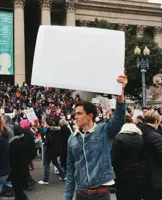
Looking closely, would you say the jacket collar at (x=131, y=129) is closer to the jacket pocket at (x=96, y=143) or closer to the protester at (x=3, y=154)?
the jacket pocket at (x=96, y=143)

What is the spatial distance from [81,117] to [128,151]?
161 cm

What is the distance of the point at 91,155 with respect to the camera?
11.6ft

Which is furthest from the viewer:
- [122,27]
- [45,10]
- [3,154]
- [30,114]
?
[122,27]

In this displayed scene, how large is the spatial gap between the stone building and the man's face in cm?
3789

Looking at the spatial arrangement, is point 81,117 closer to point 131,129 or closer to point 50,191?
point 131,129

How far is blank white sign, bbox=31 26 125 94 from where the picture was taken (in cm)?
333

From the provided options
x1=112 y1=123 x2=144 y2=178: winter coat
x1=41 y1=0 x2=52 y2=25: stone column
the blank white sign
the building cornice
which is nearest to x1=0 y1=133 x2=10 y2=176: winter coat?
x1=112 y1=123 x2=144 y2=178: winter coat

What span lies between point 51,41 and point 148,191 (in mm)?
2501

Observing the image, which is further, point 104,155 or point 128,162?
point 128,162

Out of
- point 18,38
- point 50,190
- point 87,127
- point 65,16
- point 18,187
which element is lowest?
point 50,190

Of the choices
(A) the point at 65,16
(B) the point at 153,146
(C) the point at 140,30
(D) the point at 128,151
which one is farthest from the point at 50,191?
(C) the point at 140,30

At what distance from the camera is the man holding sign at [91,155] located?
11.5 ft

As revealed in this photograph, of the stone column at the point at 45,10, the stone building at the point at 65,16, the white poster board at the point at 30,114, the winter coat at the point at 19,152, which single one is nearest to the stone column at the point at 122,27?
the stone building at the point at 65,16

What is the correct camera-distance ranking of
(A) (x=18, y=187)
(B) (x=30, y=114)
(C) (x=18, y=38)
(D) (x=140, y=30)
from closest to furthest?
(A) (x=18, y=187) < (B) (x=30, y=114) < (C) (x=18, y=38) < (D) (x=140, y=30)
